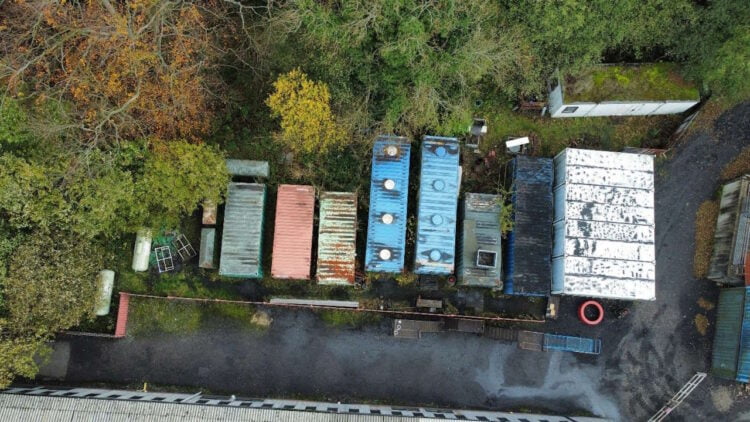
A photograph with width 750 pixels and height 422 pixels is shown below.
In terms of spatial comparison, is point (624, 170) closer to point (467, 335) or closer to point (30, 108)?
point (467, 335)

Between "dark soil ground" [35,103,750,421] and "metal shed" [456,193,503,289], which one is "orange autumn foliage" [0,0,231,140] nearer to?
"dark soil ground" [35,103,750,421]

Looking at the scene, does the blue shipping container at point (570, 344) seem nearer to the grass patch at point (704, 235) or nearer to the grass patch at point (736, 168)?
the grass patch at point (704, 235)

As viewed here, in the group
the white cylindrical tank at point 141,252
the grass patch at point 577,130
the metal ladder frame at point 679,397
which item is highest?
the grass patch at point 577,130

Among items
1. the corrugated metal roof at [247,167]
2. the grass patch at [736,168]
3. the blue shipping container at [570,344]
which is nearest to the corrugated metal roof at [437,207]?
the blue shipping container at [570,344]

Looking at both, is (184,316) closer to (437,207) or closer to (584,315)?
(437,207)

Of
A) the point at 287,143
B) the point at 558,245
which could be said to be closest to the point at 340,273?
the point at 287,143

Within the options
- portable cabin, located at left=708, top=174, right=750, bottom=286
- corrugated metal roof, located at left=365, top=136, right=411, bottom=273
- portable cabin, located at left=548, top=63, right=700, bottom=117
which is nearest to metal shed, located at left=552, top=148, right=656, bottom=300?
portable cabin, located at left=548, top=63, right=700, bottom=117

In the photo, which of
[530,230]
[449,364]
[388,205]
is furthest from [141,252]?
[530,230]
